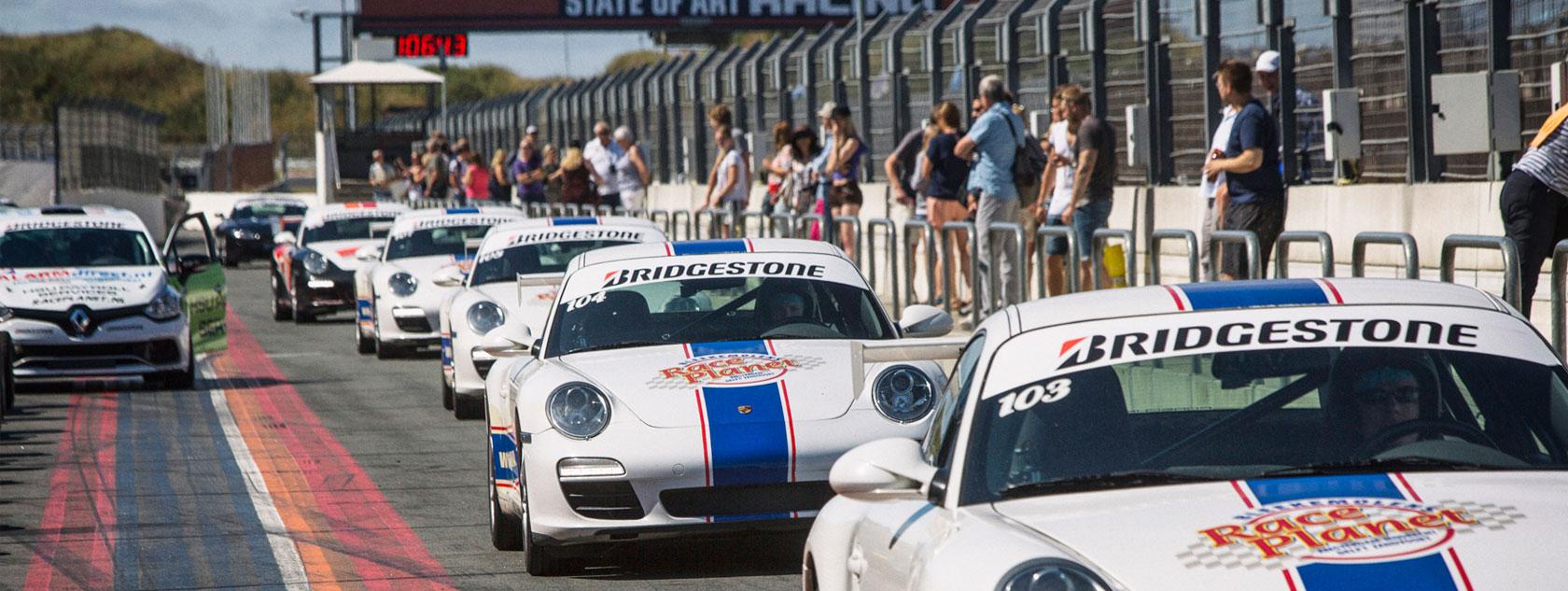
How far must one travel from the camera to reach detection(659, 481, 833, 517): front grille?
778cm

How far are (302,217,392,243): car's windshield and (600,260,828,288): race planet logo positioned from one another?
1490 cm

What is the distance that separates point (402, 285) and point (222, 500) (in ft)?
26.4

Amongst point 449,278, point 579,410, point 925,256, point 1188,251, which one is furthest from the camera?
point 925,256

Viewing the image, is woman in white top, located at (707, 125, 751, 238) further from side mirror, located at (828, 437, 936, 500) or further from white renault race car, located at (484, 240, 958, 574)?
side mirror, located at (828, 437, 936, 500)

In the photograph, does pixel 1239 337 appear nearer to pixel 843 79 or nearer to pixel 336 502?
pixel 336 502

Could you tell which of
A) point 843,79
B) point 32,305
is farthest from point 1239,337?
point 843,79

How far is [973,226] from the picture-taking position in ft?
50.8

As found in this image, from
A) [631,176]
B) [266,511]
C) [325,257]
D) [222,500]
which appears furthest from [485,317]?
[631,176]

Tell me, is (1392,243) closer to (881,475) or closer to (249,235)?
(881,475)

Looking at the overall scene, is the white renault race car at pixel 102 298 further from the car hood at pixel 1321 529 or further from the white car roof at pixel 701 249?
the car hood at pixel 1321 529

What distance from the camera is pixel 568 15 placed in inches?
2564

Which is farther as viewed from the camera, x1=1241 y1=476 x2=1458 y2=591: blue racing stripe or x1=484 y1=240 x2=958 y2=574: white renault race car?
x1=484 y1=240 x2=958 y2=574: white renault race car

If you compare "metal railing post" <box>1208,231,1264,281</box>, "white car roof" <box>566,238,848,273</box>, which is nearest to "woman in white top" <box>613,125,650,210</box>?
"metal railing post" <box>1208,231,1264,281</box>

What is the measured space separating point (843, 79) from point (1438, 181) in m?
11.2
